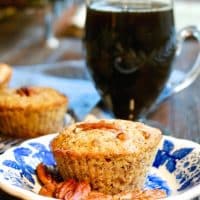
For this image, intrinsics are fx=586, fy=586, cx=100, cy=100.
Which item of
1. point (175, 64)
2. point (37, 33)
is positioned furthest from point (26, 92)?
point (37, 33)

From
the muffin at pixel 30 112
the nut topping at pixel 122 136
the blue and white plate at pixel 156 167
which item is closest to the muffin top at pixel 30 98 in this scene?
the muffin at pixel 30 112

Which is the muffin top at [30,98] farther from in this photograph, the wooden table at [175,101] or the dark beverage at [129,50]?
the wooden table at [175,101]

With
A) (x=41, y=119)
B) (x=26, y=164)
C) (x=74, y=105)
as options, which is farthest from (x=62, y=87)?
(x=26, y=164)

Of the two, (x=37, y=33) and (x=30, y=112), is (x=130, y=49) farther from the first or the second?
(x=37, y=33)

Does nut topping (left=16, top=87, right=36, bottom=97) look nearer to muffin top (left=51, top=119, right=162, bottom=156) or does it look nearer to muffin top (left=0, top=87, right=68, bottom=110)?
muffin top (left=0, top=87, right=68, bottom=110)

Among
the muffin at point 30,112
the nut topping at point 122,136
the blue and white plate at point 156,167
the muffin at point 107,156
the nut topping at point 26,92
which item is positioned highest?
the nut topping at point 122,136
